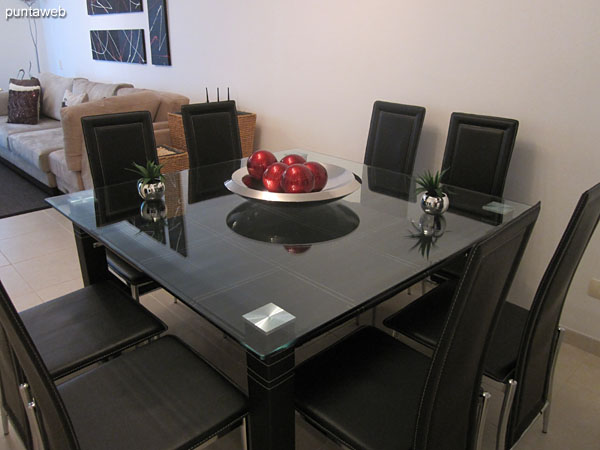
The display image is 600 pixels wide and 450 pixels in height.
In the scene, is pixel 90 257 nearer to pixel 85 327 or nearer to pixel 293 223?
pixel 85 327

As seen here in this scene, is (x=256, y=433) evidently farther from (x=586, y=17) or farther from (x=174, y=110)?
(x=174, y=110)

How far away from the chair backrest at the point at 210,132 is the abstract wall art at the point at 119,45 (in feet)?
8.68

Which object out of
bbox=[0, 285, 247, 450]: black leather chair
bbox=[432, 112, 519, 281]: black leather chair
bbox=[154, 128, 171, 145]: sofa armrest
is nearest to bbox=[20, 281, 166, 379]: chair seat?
bbox=[0, 285, 247, 450]: black leather chair

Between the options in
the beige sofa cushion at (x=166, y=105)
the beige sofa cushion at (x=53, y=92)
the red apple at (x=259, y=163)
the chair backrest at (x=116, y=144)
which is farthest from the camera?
the beige sofa cushion at (x=53, y=92)

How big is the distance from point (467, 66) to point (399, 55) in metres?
0.44

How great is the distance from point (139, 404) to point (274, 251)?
2.01ft

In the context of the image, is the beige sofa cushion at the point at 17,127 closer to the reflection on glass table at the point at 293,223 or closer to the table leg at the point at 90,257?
the table leg at the point at 90,257

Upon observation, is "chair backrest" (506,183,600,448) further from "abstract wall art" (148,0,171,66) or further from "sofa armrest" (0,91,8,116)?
Result: "sofa armrest" (0,91,8,116)

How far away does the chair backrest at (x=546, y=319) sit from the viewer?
123cm

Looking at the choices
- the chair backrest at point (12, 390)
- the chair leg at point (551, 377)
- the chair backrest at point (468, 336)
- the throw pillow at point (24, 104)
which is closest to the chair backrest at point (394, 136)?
the chair leg at point (551, 377)

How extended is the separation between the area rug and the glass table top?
221cm

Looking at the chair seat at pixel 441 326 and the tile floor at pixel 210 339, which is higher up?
the chair seat at pixel 441 326

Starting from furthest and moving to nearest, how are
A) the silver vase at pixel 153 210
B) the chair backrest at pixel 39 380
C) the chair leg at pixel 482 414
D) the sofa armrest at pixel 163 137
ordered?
the sofa armrest at pixel 163 137 < the silver vase at pixel 153 210 < the chair leg at pixel 482 414 < the chair backrest at pixel 39 380

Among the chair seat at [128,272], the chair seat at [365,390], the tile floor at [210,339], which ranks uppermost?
the chair seat at [365,390]
